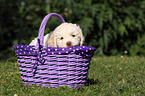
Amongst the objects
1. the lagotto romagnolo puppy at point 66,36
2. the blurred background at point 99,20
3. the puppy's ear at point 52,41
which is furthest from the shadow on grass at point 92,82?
the blurred background at point 99,20

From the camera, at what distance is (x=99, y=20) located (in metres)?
6.43

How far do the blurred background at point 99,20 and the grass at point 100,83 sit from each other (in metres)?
1.70

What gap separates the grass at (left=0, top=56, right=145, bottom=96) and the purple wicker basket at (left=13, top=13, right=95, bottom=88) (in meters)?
0.10

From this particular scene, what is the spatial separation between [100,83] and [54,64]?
3.08 ft

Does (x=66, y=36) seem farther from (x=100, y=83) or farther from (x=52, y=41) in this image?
(x=100, y=83)

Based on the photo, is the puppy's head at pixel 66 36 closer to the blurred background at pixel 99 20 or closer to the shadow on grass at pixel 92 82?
the shadow on grass at pixel 92 82

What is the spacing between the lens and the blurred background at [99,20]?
659cm

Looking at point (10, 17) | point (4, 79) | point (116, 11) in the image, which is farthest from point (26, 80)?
point (10, 17)

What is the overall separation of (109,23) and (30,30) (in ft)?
7.52

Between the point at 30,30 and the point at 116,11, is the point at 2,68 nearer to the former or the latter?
the point at 30,30

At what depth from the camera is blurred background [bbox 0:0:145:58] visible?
659 cm

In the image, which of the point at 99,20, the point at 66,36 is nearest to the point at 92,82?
the point at 66,36

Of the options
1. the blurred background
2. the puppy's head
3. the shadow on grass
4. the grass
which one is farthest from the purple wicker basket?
the blurred background

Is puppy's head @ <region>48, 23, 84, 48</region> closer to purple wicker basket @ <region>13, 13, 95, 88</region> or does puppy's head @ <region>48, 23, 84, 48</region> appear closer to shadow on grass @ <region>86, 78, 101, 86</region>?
purple wicker basket @ <region>13, 13, 95, 88</region>
